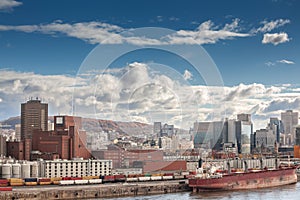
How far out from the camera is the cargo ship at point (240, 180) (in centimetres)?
3095

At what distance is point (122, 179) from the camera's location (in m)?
34.1

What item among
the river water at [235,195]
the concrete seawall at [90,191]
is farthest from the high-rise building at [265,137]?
the concrete seawall at [90,191]

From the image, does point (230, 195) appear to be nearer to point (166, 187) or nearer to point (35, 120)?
point (166, 187)

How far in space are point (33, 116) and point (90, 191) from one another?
4524cm

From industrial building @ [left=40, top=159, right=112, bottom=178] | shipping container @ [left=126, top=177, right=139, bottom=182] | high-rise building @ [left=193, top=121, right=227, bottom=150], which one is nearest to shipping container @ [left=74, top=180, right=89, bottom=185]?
shipping container @ [left=126, top=177, right=139, bottom=182]

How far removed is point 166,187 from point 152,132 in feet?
134

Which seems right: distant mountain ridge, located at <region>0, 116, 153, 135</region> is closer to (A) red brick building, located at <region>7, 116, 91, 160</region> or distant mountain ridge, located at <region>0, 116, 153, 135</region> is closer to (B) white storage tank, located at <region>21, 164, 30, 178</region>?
(A) red brick building, located at <region>7, 116, 91, 160</region>

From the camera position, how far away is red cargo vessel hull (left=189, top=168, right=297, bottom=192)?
101 ft

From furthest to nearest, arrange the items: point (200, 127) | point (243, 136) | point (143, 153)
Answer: point (243, 136) < point (200, 127) < point (143, 153)

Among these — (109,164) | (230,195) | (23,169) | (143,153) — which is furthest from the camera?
(143,153)

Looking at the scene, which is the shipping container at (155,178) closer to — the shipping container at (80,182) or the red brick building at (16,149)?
the shipping container at (80,182)

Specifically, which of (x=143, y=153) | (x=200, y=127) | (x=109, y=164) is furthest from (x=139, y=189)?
(x=200, y=127)

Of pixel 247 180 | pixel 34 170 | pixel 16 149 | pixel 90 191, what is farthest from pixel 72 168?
pixel 247 180

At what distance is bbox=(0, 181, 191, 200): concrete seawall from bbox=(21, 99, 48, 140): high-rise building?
1670 inches
